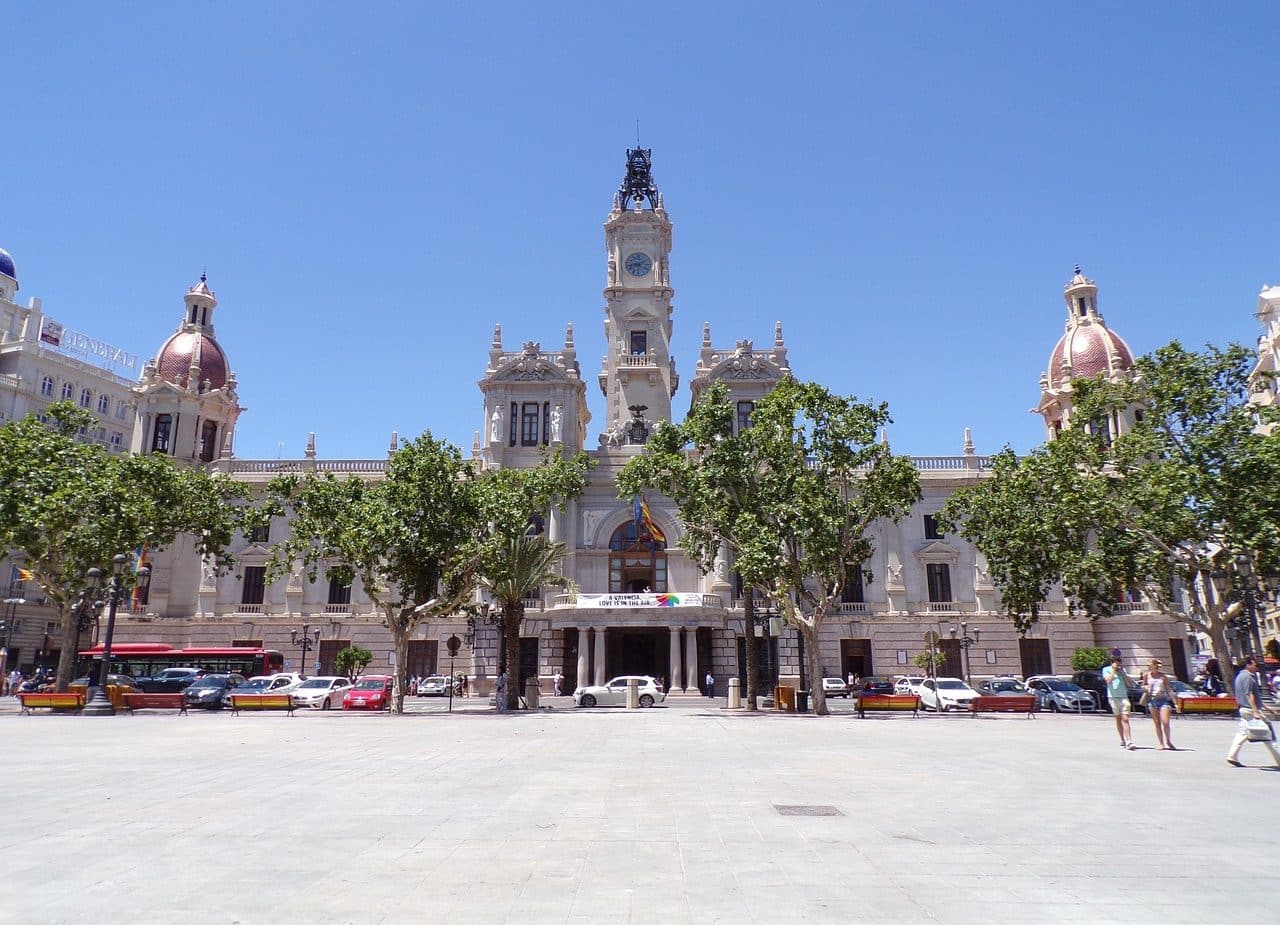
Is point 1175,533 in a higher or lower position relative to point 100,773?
higher

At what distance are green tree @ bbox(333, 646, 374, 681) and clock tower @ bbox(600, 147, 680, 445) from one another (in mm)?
18824

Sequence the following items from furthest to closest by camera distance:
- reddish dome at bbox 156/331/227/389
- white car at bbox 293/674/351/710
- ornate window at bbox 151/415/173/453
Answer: reddish dome at bbox 156/331/227/389, ornate window at bbox 151/415/173/453, white car at bbox 293/674/351/710

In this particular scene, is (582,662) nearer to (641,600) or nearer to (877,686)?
(641,600)

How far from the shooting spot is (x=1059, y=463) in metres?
32.8

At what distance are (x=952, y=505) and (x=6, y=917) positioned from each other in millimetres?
36124

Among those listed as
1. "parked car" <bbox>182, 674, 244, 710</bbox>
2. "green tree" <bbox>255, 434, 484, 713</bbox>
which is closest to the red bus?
"parked car" <bbox>182, 674, 244, 710</bbox>

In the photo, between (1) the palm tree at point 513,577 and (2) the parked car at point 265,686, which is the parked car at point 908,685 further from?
(2) the parked car at point 265,686

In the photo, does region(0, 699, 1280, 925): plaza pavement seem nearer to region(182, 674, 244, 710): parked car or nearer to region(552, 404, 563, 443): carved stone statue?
region(182, 674, 244, 710): parked car

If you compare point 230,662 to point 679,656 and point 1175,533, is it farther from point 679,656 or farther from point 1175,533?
point 1175,533

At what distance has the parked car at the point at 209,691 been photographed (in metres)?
36.8

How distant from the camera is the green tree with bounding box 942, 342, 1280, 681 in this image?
94.9ft

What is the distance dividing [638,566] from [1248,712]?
3834cm

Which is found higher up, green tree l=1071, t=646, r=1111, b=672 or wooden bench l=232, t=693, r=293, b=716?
green tree l=1071, t=646, r=1111, b=672

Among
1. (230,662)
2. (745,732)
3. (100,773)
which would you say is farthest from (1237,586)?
(230,662)
